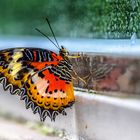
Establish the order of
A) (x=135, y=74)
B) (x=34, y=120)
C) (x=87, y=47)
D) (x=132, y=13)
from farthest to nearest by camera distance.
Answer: (x=34, y=120) → (x=87, y=47) → (x=132, y=13) → (x=135, y=74)

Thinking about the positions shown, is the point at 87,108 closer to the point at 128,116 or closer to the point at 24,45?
the point at 128,116

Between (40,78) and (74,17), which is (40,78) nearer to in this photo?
(40,78)

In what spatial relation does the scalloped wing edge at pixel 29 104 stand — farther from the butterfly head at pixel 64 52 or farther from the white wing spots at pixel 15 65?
the butterfly head at pixel 64 52

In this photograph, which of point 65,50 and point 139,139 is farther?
point 65,50

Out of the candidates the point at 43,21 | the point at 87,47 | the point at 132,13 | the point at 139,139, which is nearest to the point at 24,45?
the point at 43,21

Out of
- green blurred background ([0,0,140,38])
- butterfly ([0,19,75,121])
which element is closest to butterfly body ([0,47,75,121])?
butterfly ([0,19,75,121])

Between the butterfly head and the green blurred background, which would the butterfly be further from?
the green blurred background

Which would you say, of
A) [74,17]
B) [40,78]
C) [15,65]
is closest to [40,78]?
[40,78]

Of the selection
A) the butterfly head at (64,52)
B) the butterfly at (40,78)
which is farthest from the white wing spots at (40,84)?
the butterfly head at (64,52)
